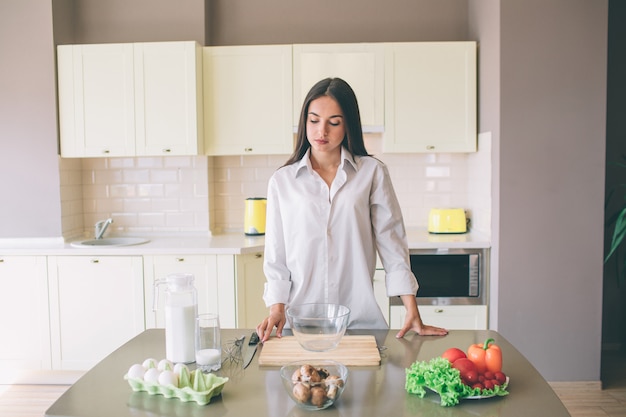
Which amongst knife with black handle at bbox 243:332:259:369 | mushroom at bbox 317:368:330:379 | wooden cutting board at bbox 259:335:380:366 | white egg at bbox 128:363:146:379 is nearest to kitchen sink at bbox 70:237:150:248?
knife with black handle at bbox 243:332:259:369

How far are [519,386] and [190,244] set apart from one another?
2983 millimetres

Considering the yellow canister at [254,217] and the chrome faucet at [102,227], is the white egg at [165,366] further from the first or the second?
the chrome faucet at [102,227]

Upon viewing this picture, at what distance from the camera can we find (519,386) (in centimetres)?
165

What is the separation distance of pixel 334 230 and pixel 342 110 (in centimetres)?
43

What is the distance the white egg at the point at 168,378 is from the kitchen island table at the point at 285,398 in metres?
0.04

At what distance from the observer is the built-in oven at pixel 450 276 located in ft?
13.6

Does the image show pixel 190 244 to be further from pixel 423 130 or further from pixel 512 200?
pixel 512 200

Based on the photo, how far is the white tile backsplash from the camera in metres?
4.81

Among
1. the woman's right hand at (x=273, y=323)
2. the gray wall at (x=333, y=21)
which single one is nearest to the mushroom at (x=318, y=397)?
the woman's right hand at (x=273, y=323)

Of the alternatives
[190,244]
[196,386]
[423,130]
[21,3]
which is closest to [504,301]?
[423,130]

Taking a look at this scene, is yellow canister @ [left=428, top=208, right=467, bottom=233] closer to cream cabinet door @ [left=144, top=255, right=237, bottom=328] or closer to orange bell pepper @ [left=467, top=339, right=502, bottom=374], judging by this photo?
cream cabinet door @ [left=144, top=255, right=237, bottom=328]

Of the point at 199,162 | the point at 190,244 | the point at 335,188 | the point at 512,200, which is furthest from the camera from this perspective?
the point at 199,162

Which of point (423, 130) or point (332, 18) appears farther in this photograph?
point (332, 18)

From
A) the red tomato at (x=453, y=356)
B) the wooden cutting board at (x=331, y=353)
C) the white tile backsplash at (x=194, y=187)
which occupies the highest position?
the white tile backsplash at (x=194, y=187)
